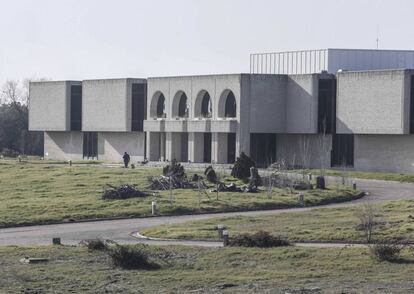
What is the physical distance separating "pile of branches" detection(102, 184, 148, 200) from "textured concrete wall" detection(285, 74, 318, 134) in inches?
1220

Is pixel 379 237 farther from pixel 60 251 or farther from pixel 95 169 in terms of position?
pixel 95 169

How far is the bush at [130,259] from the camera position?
33.5 metres

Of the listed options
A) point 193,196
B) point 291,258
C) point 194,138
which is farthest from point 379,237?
point 194,138

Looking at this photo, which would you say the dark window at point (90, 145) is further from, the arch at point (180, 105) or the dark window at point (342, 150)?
the dark window at point (342, 150)

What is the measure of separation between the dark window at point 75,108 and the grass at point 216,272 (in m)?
73.4

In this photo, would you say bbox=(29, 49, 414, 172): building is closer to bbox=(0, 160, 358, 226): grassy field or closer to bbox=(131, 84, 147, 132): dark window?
bbox=(131, 84, 147, 132): dark window

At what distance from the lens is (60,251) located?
123 feet

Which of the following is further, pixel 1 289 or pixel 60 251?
pixel 60 251

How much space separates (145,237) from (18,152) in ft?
277

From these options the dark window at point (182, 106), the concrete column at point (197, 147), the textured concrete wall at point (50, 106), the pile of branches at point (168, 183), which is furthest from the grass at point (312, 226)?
the textured concrete wall at point (50, 106)

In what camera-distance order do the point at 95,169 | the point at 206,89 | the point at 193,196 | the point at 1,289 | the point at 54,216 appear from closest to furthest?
the point at 1,289 → the point at 54,216 → the point at 193,196 → the point at 95,169 → the point at 206,89

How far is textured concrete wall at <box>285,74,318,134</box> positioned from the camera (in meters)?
87.7

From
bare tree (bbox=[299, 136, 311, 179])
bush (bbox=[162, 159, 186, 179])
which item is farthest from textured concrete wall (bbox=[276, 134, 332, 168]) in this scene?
bush (bbox=[162, 159, 186, 179])

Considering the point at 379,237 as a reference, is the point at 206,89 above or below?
above
